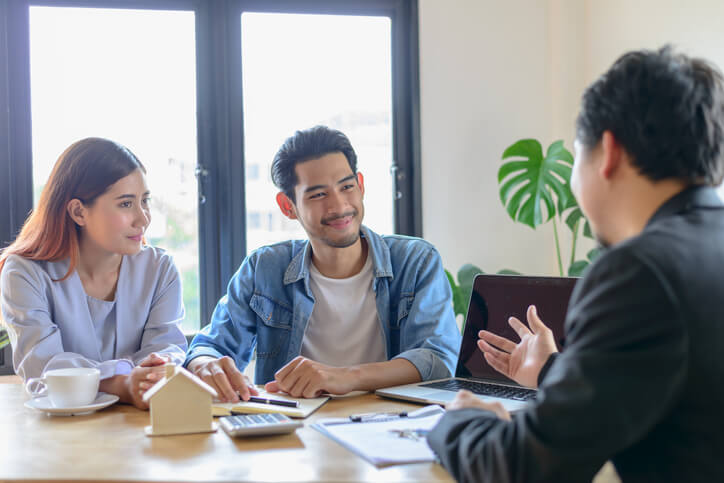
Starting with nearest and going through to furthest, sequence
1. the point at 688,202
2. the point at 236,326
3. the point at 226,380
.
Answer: the point at 688,202
the point at 226,380
the point at 236,326

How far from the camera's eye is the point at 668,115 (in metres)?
0.85

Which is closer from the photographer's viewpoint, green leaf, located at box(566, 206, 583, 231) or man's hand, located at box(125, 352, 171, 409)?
man's hand, located at box(125, 352, 171, 409)

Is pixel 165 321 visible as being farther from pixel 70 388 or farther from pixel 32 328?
pixel 70 388

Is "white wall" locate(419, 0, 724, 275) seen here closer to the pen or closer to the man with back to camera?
the pen

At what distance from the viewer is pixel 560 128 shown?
3244mm

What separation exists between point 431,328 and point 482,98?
5.89 feet

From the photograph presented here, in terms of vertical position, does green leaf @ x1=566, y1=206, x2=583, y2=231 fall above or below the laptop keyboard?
above

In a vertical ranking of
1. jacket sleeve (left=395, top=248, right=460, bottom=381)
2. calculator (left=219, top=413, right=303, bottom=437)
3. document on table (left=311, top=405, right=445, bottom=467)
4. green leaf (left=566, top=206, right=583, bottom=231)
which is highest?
green leaf (left=566, top=206, right=583, bottom=231)

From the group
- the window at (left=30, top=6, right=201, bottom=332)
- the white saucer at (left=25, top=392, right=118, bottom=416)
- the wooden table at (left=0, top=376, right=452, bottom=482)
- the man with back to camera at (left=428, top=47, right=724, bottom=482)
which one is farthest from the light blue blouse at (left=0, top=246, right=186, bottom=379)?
the window at (left=30, top=6, right=201, bottom=332)

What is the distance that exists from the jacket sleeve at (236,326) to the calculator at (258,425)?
628 millimetres

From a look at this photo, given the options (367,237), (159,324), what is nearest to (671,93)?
(367,237)

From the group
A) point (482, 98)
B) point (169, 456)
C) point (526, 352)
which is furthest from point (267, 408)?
point (482, 98)

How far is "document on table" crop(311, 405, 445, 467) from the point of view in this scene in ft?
3.33

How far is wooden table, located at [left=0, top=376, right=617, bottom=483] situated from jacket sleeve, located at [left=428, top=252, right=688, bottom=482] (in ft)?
0.75
